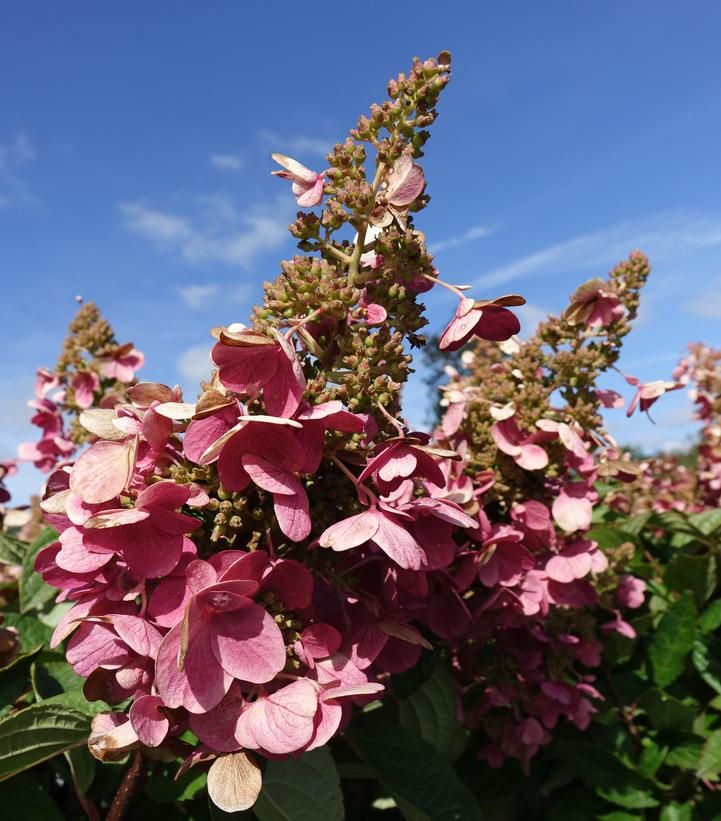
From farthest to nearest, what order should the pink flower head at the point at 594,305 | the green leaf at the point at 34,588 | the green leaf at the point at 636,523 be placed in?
the green leaf at the point at 636,523 → the green leaf at the point at 34,588 → the pink flower head at the point at 594,305

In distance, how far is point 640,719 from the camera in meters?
2.31

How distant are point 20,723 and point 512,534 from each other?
32.6 inches

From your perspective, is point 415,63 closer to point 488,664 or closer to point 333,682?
point 333,682

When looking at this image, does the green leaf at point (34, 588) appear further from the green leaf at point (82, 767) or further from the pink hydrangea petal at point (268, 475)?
the pink hydrangea petal at point (268, 475)

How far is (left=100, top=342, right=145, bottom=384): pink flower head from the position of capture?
2.31 m

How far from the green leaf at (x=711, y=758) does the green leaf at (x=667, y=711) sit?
0.22ft

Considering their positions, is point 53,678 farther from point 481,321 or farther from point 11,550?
point 481,321

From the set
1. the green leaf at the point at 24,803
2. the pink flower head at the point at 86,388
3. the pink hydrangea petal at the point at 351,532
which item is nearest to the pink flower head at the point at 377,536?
the pink hydrangea petal at the point at 351,532

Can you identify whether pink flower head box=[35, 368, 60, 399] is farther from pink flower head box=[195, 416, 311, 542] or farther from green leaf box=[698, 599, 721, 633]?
green leaf box=[698, 599, 721, 633]

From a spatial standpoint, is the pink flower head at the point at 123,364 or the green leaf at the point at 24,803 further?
the pink flower head at the point at 123,364

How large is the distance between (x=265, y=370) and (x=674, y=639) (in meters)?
1.92

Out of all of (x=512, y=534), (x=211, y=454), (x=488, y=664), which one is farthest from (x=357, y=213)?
(x=488, y=664)

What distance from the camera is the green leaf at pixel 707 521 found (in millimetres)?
2513

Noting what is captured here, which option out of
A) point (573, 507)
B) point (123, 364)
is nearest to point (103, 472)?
point (573, 507)
